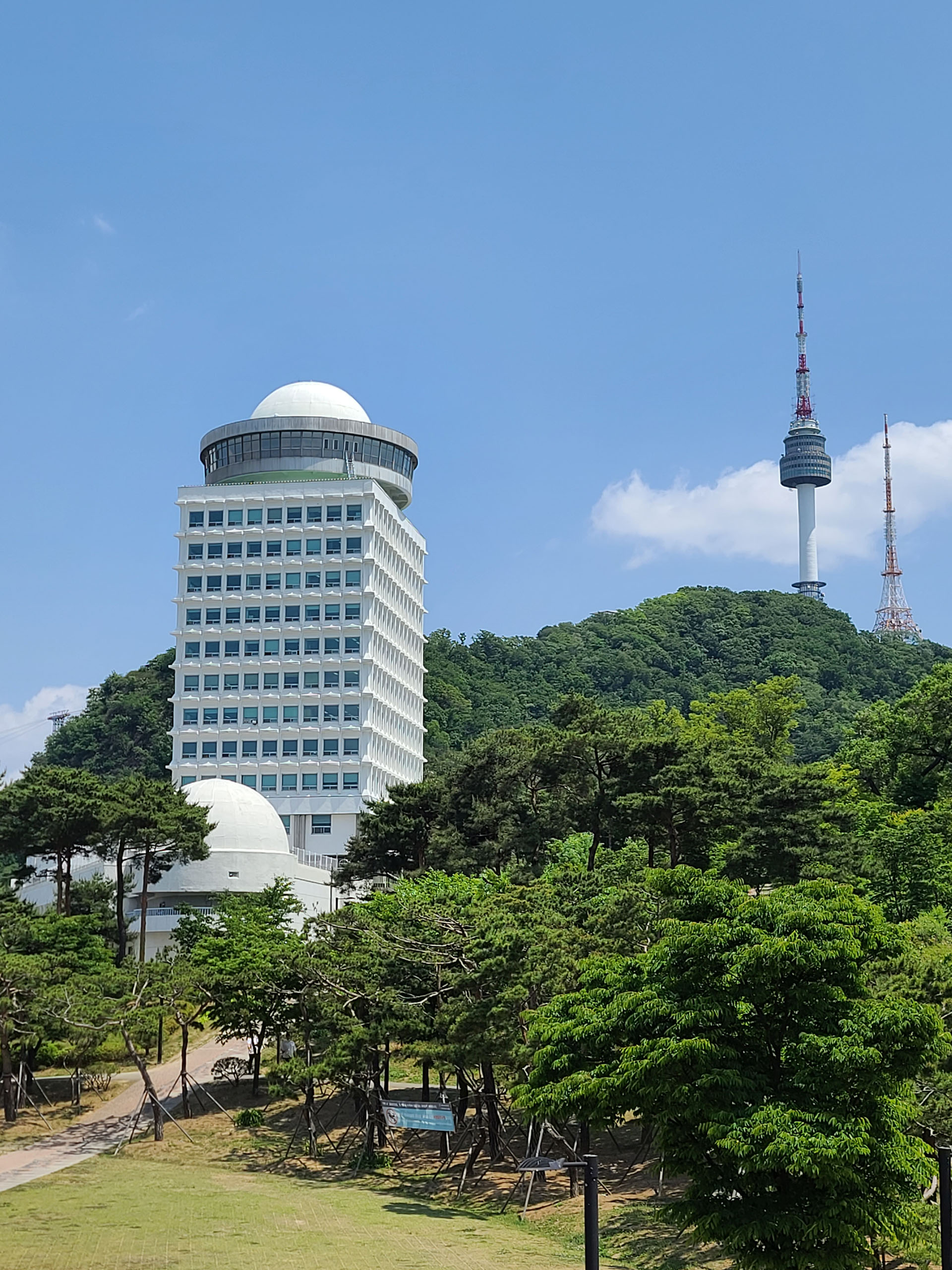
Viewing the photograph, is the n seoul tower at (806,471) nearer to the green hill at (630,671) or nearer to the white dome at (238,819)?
the green hill at (630,671)

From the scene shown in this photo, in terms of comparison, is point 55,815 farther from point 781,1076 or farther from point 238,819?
point 781,1076

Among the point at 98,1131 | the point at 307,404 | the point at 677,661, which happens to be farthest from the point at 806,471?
the point at 98,1131

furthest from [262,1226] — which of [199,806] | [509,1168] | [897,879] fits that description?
[199,806]

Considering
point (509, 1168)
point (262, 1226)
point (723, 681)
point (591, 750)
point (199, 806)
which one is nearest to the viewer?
point (262, 1226)

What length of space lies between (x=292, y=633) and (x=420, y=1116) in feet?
187

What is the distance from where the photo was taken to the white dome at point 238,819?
67.2 metres

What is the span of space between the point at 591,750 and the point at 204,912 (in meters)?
20.6

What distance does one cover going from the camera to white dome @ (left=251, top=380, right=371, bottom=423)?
95.4 meters

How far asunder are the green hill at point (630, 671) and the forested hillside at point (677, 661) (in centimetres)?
16

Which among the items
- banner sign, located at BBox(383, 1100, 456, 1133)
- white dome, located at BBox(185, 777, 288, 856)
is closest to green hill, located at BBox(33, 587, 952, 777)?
white dome, located at BBox(185, 777, 288, 856)

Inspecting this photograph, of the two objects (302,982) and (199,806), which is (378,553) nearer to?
(199,806)

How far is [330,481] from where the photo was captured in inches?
3602

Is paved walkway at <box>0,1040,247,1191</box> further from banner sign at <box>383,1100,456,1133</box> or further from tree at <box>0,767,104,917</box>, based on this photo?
tree at <box>0,767,104,917</box>

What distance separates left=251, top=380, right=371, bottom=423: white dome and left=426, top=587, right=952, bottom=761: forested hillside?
105 feet
